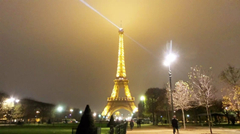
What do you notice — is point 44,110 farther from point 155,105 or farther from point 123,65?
point 155,105

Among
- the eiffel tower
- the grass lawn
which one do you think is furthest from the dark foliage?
the eiffel tower

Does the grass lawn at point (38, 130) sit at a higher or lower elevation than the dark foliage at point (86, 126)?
lower

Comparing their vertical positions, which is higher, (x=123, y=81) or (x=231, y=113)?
(x=123, y=81)

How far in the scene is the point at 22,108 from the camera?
74250 millimetres

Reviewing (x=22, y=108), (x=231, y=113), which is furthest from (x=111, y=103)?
(x=231, y=113)

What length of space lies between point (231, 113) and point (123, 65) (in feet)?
160

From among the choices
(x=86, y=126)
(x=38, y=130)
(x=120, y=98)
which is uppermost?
(x=120, y=98)

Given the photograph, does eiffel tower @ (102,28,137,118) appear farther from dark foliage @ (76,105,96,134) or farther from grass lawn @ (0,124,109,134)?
dark foliage @ (76,105,96,134)

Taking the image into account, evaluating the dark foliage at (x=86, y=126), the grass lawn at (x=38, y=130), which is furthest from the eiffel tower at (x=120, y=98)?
the dark foliage at (x=86, y=126)

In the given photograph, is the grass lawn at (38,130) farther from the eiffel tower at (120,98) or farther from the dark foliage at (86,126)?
the eiffel tower at (120,98)

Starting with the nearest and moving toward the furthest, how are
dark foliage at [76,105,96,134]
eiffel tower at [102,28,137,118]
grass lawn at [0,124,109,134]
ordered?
dark foliage at [76,105,96,134]
grass lawn at [0,124,109,134]
eiffel tower at [102,28,137,118]

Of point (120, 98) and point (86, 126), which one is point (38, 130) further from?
point (120, 98)

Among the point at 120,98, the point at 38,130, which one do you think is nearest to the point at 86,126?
the point at 38,130

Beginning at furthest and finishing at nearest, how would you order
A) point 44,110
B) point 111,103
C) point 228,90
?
point 44,110, point 111,103, point 228,90
